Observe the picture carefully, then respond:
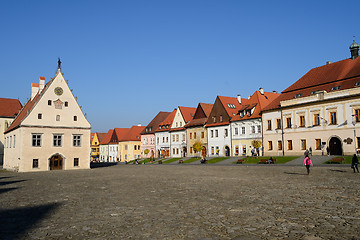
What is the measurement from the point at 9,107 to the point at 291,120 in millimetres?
60714

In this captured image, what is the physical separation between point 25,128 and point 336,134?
142 feet

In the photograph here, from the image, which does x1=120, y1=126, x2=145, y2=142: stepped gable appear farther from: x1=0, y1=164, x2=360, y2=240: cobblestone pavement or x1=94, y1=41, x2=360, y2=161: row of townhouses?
A: x1=0, y1=164, x2=360, y2=240: cobblestone pavement

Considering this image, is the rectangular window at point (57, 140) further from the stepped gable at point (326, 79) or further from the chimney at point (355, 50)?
the chimney at point (355, 50)

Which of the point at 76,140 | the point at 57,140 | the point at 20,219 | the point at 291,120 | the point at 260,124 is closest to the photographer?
the point at 20,219

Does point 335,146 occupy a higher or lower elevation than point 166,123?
lower

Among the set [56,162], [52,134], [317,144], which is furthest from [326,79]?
[56,162]

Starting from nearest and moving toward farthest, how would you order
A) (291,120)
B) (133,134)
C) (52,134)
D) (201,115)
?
(52,134) → (291,120) → (201,115) → (133,134)

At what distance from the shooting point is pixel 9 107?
233ft

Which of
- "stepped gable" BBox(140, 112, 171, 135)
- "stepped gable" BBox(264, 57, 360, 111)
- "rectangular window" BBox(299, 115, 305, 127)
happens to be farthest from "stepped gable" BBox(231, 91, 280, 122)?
"stepped gable" BBox(140, 112, 171, 135)

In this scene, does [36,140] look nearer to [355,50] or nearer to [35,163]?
[35,163]

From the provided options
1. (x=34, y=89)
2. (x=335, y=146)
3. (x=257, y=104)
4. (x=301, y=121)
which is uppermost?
(x=34, y=89)

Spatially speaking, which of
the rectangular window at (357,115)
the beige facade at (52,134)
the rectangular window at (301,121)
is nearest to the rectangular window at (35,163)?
the beige facade at (52,134)

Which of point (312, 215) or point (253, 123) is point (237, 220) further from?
point (253, 123)

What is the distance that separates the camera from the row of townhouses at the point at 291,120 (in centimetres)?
4281
